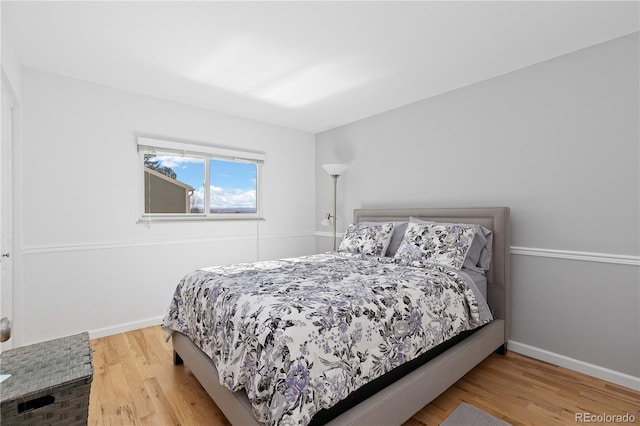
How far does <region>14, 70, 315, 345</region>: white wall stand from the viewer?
270 centimetres

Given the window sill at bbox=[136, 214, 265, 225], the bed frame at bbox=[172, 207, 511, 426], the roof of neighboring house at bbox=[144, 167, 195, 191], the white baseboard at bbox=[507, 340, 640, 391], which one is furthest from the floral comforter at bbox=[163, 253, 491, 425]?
the roof of neighboring house at bbox=[144, 167, 195, 191]

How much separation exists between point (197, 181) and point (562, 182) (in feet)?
11.9

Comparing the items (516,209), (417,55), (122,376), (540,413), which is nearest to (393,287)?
(540,413)

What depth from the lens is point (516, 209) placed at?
2.69 m

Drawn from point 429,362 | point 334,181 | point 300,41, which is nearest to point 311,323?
point 429,362

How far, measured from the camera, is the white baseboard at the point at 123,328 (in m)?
2.98

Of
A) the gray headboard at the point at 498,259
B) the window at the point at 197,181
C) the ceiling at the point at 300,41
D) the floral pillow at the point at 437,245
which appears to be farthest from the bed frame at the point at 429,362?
the window at the point at 197,181

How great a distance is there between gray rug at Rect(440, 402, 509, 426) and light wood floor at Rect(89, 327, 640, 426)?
0.05m

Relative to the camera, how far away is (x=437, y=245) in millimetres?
2617

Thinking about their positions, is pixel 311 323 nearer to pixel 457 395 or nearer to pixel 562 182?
pixel 457 395

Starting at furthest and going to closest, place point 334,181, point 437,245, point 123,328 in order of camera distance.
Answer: point 334,181 < point 123,328 < point 437,245

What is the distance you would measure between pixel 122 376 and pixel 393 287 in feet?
6.81

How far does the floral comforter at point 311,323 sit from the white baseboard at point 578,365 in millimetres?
717

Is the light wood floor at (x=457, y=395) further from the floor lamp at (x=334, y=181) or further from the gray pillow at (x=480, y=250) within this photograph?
the floor lamp at (x=334, y=181)
